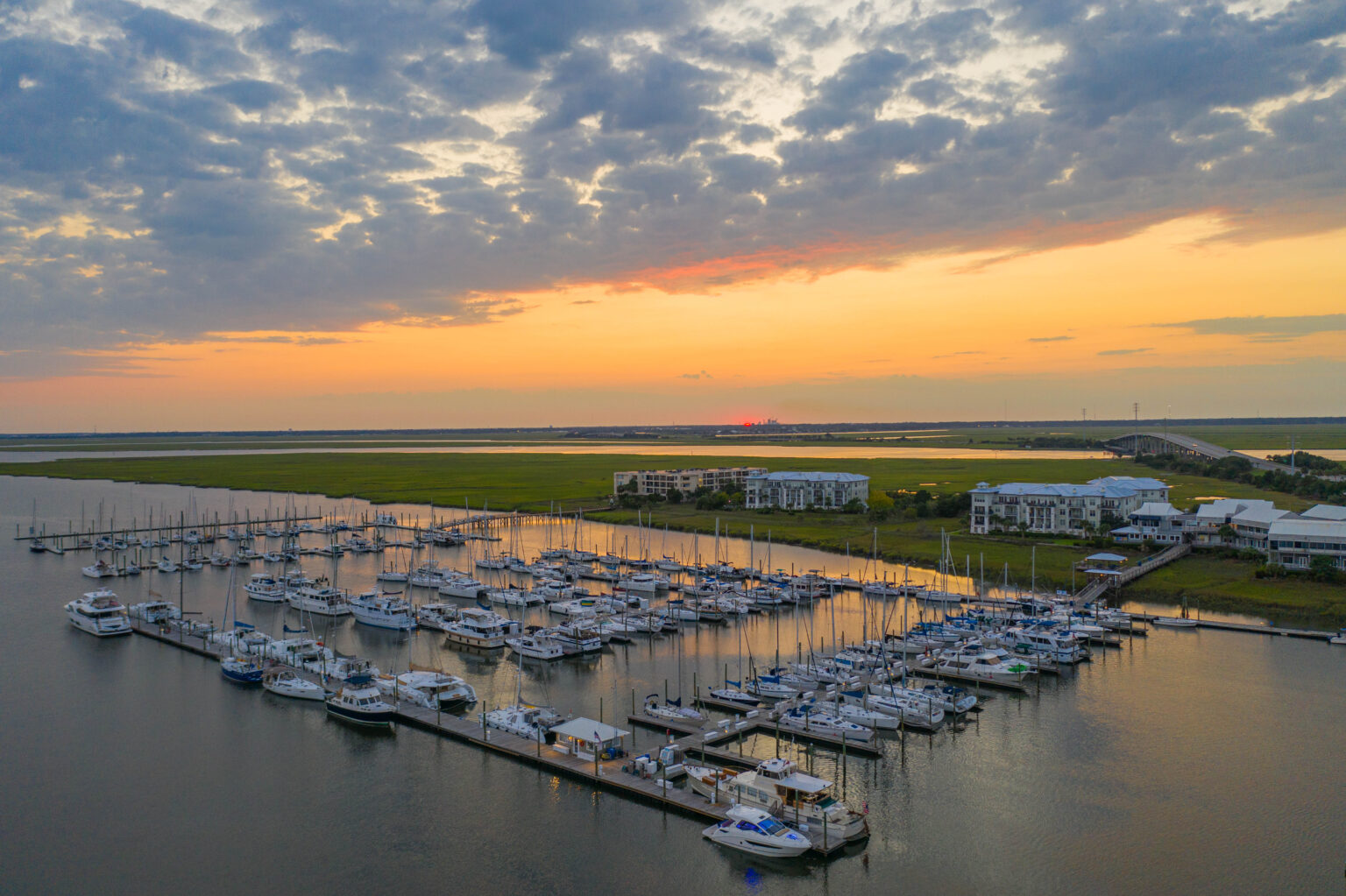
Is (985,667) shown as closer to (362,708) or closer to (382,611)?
(362,708)

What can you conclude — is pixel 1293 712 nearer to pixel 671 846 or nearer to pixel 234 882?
pixel 671 846

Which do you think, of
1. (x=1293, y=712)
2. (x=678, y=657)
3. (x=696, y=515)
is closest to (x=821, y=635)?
(x=678, y=657)

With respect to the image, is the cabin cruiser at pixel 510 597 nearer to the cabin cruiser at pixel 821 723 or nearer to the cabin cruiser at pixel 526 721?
the cabin cruiser at pixel 526 721

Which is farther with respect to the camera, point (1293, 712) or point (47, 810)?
point (1293, 712)

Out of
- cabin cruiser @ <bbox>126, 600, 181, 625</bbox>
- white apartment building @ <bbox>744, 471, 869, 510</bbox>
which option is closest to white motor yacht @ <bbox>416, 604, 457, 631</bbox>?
cabin cruiser @ <bbox>126, 600, 181, 625</bbox>

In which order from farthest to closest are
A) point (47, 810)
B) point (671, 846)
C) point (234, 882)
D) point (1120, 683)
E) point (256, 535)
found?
point (256, 535)
point (1120, 683)
point (47, 810)
point (671, 846)
point (234, 882)
